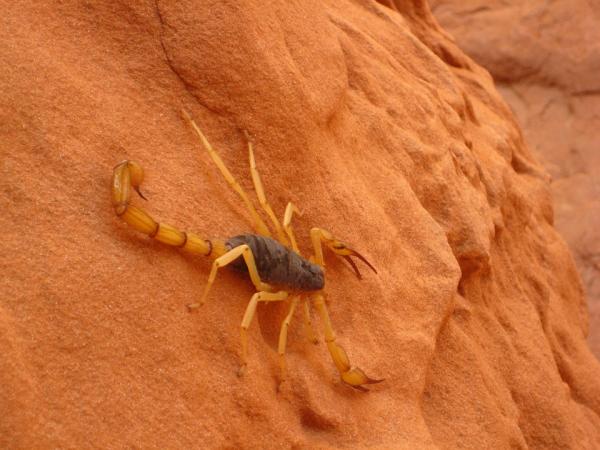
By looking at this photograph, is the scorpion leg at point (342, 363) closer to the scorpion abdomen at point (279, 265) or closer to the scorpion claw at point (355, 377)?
the scorpion claw at point (355, 377)

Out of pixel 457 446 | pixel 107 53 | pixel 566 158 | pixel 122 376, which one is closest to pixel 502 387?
pixel 457 446

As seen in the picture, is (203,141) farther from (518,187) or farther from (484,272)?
(518,187)

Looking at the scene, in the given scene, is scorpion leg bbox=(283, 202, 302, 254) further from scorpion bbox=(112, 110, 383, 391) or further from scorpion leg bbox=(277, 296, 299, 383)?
scorpion leg bbox=(277, 296, 299, 383)

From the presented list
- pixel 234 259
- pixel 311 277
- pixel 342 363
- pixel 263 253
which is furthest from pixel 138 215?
pixel 342 363

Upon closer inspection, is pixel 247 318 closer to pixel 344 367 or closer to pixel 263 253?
pixel 263 253

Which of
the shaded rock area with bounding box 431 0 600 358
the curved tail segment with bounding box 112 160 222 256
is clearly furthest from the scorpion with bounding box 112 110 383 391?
the shaded rock area with bounding box 431 0 600 358
